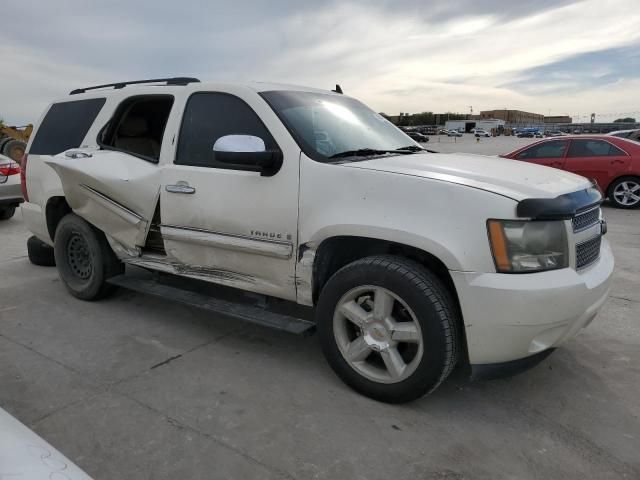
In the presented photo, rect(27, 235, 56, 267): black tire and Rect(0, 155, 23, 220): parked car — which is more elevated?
Rect(0, 155, 23, 220): parked car

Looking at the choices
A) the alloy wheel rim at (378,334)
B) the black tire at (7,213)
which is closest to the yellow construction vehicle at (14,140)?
the black tire at (7,213)

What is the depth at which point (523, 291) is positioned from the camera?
2.48 metres

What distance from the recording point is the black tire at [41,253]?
5.94m

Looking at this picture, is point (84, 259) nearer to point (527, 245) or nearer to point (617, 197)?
point (527, 245)

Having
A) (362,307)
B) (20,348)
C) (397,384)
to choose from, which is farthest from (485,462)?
(20,348)

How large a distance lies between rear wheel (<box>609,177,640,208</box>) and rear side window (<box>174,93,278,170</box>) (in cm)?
927

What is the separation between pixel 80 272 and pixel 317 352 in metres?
2.45

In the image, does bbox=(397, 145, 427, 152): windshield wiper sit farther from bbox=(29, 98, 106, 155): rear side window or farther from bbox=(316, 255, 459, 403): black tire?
bbox=(29, 98, 106, 155): rear side window

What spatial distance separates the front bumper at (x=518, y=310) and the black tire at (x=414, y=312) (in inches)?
4.4

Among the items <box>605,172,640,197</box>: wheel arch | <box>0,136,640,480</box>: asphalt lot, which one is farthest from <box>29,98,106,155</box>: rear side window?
<box>605,172,640,197</box>: wheel arch

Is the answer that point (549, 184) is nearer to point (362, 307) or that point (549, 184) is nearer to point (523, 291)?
point (523, 291)

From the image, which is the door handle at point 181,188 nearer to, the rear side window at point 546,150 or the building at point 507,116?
the rear side window at point 546,150

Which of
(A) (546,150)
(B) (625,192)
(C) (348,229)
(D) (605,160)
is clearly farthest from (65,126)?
(B) (625,192)

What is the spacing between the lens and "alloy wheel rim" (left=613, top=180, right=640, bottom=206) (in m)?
10.1
